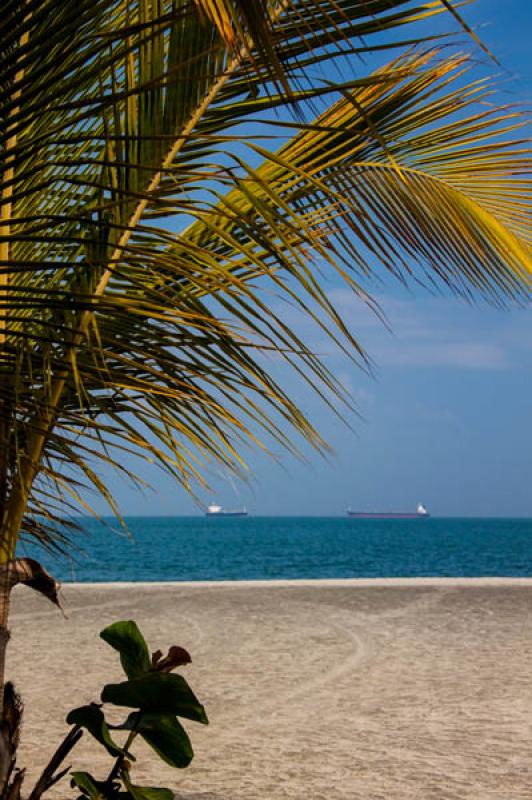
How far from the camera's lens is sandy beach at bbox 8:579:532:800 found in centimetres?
396

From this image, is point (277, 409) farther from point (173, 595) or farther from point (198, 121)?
point (173, 595)

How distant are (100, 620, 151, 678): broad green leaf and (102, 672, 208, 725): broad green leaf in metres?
0.13

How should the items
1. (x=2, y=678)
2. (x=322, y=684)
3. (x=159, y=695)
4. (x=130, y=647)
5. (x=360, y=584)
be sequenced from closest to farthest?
(x=2, y=678)
(x=159, y=695)
(x=130, y=647)
(x=322, y=684)
(x=360, y=584)

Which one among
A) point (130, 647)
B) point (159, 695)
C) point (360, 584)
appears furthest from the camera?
point (360, 584)

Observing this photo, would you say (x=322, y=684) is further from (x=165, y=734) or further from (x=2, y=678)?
(x=2, y=678)

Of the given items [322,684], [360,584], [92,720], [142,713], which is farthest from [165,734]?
[360,584]

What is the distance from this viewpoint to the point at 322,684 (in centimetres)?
595

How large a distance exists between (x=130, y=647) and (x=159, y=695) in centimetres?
20

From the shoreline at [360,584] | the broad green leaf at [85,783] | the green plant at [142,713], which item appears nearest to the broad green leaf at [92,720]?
the green plant at [142,713]

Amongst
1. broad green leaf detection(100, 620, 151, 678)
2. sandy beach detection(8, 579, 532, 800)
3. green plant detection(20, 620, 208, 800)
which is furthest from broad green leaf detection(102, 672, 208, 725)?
sandy beach detection(8, 579, 532, 800)

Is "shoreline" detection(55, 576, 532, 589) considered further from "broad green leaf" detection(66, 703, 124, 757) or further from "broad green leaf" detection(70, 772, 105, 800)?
"broad green leaf" detection(66, 703, 124, 757)

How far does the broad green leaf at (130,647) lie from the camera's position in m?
2.64

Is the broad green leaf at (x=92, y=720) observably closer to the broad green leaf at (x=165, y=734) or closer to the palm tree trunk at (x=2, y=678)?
the broad green leaf at (x=165, y=734)

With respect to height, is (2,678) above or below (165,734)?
above
